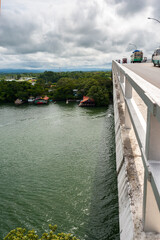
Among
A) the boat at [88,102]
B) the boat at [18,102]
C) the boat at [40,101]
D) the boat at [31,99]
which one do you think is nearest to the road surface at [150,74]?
the boat at [88,102]

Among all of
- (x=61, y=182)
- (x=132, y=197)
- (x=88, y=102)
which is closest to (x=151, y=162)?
(x=132, y=197)

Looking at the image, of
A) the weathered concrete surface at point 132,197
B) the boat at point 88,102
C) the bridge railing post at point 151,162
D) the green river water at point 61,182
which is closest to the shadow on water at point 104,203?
the green river water at point 61,182

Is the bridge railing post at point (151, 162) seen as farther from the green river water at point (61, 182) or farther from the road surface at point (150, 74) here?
the green river water at point (61, 182)

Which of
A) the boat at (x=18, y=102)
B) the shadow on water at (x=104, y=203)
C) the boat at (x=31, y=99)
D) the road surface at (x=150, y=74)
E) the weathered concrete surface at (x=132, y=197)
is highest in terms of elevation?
the road surface at (x=150, y=74)

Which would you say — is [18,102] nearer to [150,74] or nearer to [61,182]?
[61,182]

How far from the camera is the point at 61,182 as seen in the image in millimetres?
15523

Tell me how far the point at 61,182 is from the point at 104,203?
4.10m

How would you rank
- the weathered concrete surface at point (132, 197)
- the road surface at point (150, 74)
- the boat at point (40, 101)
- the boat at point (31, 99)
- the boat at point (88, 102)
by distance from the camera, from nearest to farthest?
1. the weathered concrete surface at point (132, 197)
2. the road surface at point (150, 74)
3. the boat at point (88, 102)
4. the boat at point (40, 101)
5. the boat at point (31, 99)

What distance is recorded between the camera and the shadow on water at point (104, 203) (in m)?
10.8

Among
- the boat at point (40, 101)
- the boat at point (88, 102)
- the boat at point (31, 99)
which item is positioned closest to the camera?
the boat at point (88, 102)

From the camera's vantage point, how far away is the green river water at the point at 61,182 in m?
11.6

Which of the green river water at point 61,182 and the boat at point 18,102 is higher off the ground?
the boat at point 18,102

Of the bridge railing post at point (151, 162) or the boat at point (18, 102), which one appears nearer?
the bridge railing post at point (151, 162)

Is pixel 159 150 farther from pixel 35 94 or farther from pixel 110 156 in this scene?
pixel 35 94
